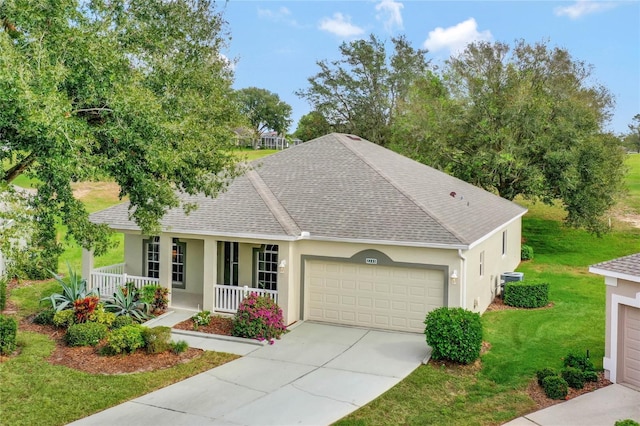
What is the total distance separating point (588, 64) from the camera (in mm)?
34312

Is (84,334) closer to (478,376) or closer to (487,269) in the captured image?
(478,376)

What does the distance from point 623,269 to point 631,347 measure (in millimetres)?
1572

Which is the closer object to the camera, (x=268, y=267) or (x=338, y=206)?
(x=338, y=206)

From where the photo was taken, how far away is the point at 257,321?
1318cm

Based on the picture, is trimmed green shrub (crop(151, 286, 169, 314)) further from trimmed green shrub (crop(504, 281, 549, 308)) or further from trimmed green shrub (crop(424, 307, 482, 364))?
trimmed green shrub (crop(504, 281, 549, 308))

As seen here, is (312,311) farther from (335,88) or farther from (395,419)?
(335,88)

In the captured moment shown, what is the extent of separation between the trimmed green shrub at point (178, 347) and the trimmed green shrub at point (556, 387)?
8001 mm

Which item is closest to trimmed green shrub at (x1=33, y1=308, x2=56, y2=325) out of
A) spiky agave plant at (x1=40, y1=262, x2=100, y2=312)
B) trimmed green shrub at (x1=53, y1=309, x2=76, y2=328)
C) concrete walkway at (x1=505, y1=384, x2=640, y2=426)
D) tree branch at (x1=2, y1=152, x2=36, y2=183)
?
spiky agave plant at (x1=40, y1=262, x2=100, y2=312)

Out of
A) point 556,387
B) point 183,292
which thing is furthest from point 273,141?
point 556,387

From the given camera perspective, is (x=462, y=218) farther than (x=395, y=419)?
Yes

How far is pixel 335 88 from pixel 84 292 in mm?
39996

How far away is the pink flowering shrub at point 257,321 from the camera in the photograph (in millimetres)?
13148

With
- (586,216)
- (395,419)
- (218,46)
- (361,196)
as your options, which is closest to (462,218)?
(361,196)

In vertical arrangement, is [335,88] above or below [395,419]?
above
